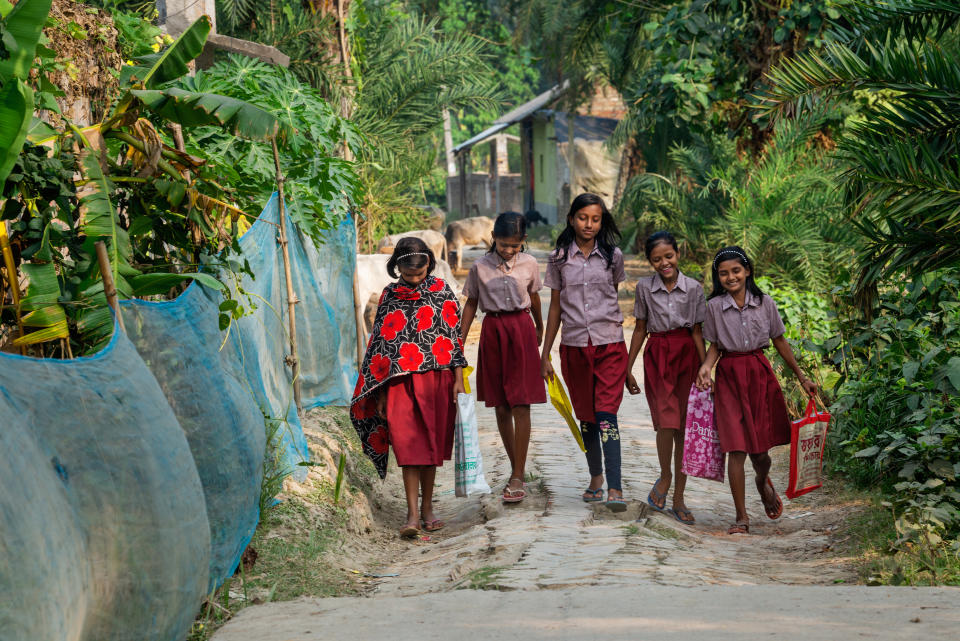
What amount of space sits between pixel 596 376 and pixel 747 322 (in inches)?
35.2

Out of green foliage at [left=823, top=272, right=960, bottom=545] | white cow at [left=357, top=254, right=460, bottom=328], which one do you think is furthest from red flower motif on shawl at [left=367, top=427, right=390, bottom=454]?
white cow at [left=357, top=254, right=460, bottom=328]

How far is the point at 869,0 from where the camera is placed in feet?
25.3

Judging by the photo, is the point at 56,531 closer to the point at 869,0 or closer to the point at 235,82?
the point at 235,82

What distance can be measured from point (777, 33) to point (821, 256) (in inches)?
102

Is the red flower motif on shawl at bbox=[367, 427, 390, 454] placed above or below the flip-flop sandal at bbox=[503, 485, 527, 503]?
above

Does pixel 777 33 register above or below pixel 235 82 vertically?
above

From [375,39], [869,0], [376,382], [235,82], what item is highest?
[375,39]

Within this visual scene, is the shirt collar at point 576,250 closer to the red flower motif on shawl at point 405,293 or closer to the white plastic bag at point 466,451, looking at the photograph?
the red flower motif on shawl at point 405,293

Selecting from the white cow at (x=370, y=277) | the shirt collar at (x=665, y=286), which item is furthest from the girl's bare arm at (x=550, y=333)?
the white cow at (x=370, y=277)

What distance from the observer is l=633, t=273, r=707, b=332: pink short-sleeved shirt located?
18.4 feet

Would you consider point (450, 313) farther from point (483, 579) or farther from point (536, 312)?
point (483, 579)

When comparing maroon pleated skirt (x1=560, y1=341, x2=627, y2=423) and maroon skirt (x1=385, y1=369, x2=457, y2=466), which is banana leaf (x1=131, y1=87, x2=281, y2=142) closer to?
maroon skirt (x1=385, y1=369, x2=457, y2=466)

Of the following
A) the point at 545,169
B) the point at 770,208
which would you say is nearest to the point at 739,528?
the point at 770,208

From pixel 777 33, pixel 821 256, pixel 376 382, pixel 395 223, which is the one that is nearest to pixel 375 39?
pixel 395 223
